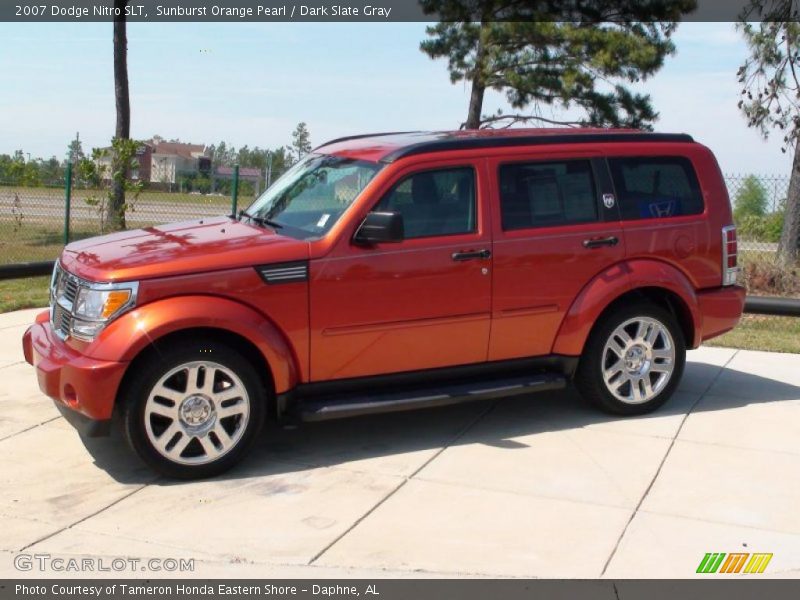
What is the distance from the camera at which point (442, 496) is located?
17.2ft

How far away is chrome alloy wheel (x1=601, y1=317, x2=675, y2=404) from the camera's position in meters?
6.59

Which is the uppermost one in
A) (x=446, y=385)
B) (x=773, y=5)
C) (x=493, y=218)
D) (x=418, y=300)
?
(x=773, y=5)

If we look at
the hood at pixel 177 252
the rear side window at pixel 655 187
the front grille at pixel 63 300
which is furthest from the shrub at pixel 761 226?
the front grille at pixel 63 300

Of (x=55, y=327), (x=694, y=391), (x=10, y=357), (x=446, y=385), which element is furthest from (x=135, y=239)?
(x=694, y=391)

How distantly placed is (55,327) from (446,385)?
243 centimetres

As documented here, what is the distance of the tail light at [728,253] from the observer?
684 centimetres

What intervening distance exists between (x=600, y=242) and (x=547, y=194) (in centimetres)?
48

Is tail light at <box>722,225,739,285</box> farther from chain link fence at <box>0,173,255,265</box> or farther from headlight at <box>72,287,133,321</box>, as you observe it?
chain link fence at <box>0,173,255,265</box>

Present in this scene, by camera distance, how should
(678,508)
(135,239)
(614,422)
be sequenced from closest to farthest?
(678,508)
(135,239)
(614,422)

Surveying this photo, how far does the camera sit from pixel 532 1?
65.7ft

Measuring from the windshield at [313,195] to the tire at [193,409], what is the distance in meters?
0.99

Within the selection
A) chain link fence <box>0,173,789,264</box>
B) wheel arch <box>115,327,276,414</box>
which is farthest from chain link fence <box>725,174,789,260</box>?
wheel arch <box>115,327,276,414</box>

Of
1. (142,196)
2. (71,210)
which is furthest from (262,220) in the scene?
(142,196)

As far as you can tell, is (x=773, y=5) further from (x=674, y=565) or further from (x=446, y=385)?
(x=674, y=565)
